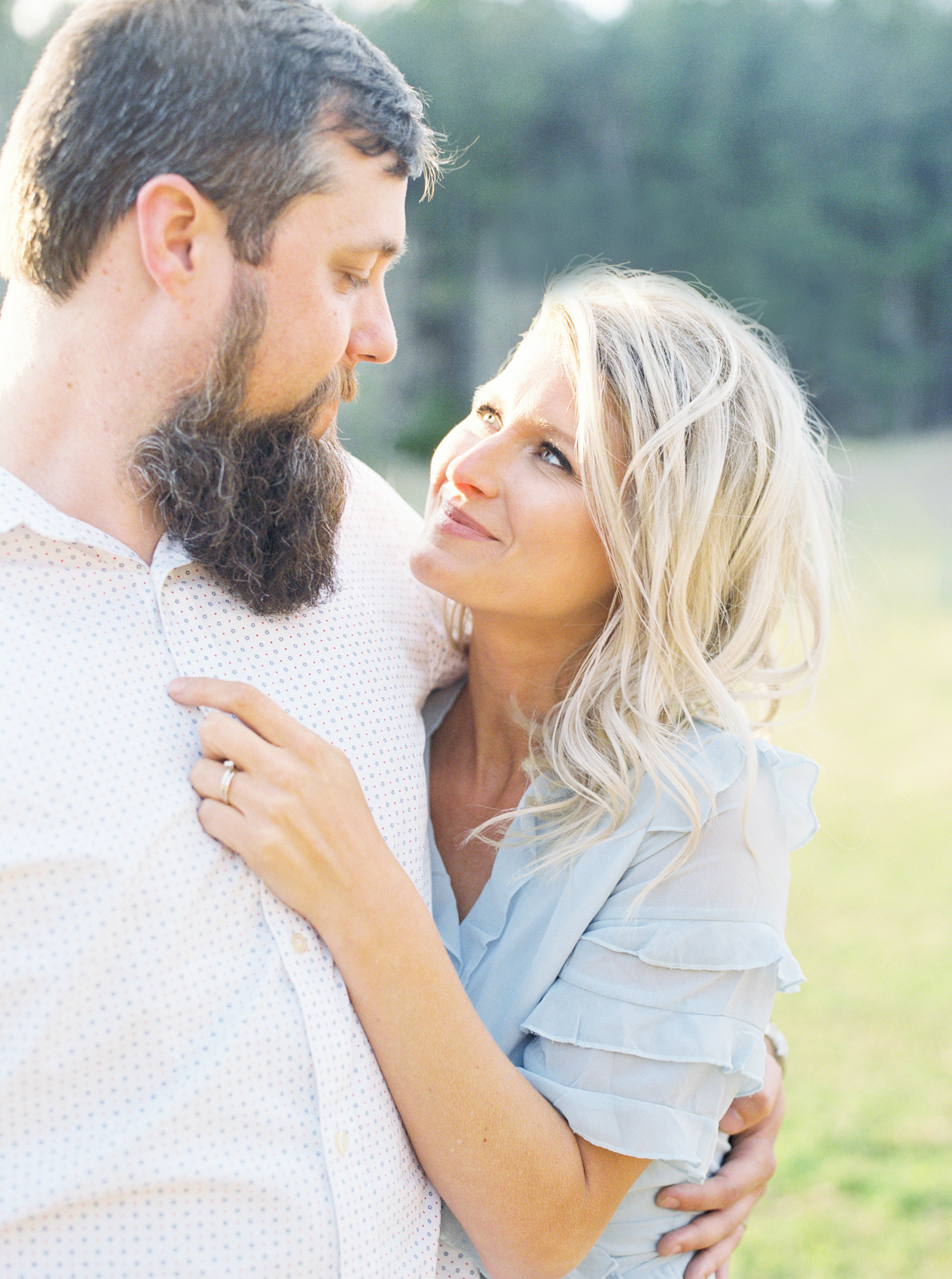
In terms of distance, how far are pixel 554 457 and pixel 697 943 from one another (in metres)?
0.89

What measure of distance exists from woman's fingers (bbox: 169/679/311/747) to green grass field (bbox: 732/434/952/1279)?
1.14 meters

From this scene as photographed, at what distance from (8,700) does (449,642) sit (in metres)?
1.09

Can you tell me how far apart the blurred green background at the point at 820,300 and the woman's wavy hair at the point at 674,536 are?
Answer: 698 millimetres

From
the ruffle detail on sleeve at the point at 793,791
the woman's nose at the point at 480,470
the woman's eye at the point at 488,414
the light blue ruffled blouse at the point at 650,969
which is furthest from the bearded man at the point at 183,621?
the ruffle detail on sleeve at the point at 793,791

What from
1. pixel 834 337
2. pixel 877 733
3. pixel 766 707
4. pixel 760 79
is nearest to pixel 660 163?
pixel 760 79

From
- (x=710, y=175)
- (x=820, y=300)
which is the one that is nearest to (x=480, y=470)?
(x=820, y=300)

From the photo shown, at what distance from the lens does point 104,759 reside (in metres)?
1.47

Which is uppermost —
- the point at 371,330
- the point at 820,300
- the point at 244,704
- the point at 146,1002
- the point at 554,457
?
the point at 371,330

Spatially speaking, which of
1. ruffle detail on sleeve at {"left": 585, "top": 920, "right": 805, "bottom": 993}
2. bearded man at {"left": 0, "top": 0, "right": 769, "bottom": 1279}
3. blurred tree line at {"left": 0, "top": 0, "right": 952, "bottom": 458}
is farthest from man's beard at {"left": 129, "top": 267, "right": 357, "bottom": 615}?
blurred tree line at {"left": 0, "top": 0, "right": 952, "bottom": 458}

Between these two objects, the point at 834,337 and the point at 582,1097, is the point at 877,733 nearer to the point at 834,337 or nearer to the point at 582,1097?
the point at 582,1097

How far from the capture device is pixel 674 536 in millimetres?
2086

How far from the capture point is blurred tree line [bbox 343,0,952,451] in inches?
894

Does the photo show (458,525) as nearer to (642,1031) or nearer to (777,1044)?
(642,1031)

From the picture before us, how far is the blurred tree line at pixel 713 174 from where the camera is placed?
22.7m
